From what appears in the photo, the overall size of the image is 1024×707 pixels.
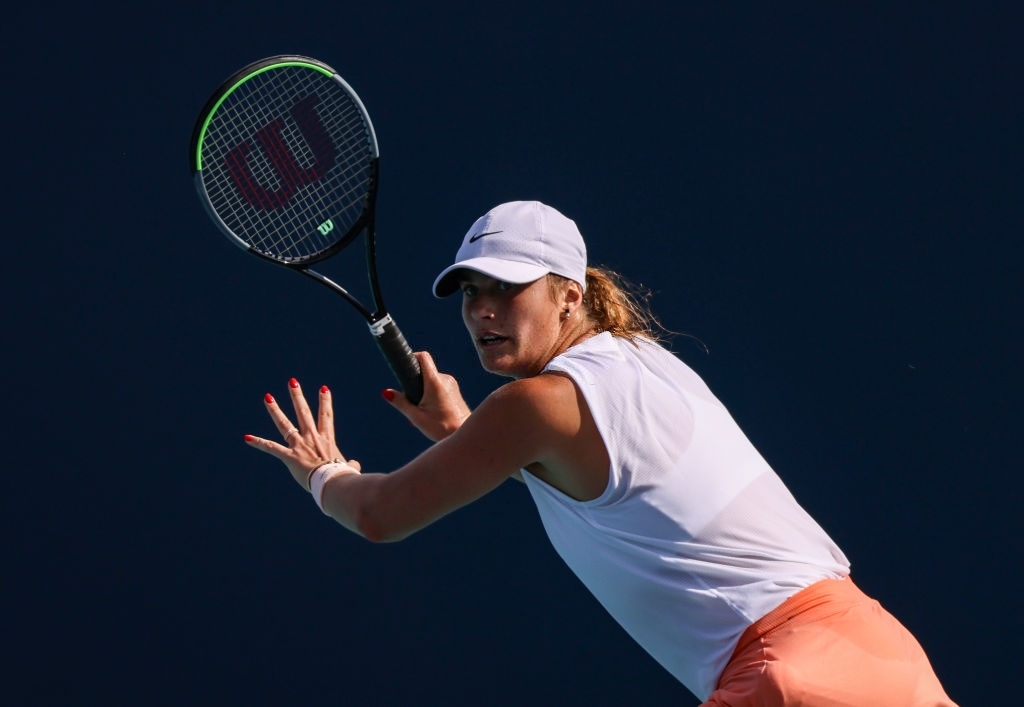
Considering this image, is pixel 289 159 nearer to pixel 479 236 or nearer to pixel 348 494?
pixel 479 236

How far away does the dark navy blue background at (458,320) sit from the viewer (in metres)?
3.27

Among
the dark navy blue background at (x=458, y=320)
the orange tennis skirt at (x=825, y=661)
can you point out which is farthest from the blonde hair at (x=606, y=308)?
the dark navy blue background at (x=458, y=320)

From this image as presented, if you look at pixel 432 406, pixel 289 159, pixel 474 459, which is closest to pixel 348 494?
pixel 474 459

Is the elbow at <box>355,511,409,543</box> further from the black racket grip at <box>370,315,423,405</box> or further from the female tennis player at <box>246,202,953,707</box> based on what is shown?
the black racket grip at <box>370,315,423,405</box>

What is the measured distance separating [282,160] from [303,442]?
78cm

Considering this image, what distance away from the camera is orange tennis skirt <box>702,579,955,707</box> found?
1.71 metres

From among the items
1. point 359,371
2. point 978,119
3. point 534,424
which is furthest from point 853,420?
point 534,424

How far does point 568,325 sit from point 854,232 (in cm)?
147

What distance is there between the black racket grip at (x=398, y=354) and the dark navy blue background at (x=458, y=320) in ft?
3.12

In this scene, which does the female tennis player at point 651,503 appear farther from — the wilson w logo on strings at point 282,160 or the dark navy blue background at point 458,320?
the dark navy blue background at point 458,320

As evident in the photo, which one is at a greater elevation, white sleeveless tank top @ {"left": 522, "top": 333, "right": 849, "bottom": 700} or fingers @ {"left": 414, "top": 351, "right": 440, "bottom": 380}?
fingers @ {"left": 414, "top": 351, "right": 440, "bottom": 380}

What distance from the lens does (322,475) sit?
7.14 ft

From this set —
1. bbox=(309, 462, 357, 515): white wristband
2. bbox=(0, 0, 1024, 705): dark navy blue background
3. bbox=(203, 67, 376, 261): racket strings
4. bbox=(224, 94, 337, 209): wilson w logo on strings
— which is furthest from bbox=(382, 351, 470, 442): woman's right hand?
bbox=(0, 0, 1024, 705): dark navy blue background

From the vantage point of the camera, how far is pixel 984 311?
10.7ft
